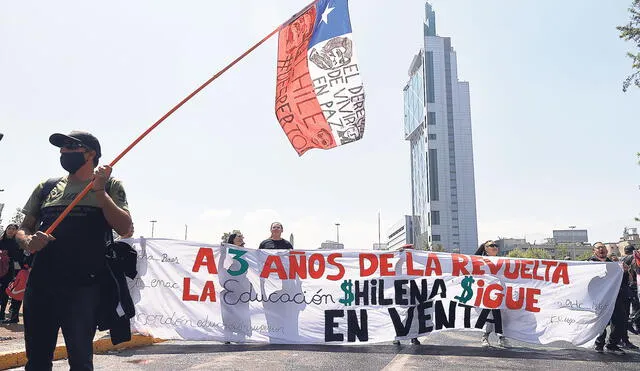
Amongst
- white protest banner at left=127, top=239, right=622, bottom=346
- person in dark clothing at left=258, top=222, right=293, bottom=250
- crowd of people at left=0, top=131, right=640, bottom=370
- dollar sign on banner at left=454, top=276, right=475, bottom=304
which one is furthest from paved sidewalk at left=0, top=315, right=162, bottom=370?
dollar sign on banner at left=454, top=276, right=475, bottom=304

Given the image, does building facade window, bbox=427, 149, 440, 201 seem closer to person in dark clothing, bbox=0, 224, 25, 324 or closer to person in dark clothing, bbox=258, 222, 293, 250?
person in dark clothing, bbox=258, 222, 293, 250

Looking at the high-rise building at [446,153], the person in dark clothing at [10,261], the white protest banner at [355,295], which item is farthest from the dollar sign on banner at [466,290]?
the high-rise building at [446,153]

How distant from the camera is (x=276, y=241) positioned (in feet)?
29.9

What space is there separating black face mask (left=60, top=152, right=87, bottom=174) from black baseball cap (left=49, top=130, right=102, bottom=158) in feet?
0.21

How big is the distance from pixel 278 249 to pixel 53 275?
5.86 metres

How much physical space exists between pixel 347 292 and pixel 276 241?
63.2 inches

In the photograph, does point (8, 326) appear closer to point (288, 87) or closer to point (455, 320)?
point (288, 87)

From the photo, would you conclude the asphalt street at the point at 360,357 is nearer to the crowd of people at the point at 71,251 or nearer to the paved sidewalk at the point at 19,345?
the paved sidewalk at the point at 19,345

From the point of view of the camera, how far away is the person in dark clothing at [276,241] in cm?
906

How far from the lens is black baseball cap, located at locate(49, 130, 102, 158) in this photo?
3.07 metres

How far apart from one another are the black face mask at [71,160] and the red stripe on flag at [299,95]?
348 centimetres

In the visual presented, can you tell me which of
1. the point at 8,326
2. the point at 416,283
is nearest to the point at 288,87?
the point at 416,283

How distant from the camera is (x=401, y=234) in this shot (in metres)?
193

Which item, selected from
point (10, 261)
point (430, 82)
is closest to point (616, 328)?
point (10, 261)
